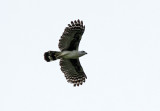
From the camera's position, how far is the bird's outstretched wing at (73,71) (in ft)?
95.4

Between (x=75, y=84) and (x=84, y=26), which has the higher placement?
(x=84, y=26)

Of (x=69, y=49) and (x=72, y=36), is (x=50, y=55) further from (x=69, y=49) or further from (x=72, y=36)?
(x=72, y=36)

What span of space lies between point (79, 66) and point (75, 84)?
A: 1154 millimetres

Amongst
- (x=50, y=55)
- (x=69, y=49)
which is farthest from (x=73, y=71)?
(x=50, y=55)

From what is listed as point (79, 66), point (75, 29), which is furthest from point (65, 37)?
point (79, 66)

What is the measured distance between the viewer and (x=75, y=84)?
98.4 feet

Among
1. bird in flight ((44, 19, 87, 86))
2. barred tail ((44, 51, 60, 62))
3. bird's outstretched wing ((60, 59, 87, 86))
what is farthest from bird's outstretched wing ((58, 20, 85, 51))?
bird's outstretched wing ((60, 59, 87, 86))

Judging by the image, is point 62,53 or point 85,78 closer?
point 62,53

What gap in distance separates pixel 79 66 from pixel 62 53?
6.38 feet

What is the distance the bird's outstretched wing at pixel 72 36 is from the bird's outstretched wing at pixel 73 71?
1.09 metres

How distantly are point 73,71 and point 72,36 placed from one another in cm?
263

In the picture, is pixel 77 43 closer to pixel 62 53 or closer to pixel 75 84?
pixel 62 53

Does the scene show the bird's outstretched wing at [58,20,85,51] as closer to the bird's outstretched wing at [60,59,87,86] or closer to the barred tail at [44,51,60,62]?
the barred tail at [44,51,60,62]

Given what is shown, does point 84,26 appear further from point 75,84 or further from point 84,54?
point 75,84
